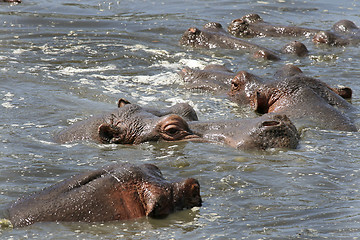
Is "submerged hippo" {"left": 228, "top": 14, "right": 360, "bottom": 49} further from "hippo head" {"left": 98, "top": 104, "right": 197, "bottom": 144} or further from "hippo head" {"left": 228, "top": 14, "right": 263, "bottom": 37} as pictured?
"hippo head" {"left": 98, "top": 104, "right": 197, "bottom": 144}

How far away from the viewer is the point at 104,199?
414cm

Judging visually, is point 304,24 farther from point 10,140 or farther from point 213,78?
point 10,140

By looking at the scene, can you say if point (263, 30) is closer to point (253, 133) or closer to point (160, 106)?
point (160, 106)

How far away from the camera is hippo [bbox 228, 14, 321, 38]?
45.6 ft

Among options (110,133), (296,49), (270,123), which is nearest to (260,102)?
(270,123)

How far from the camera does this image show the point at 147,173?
14.4 ft

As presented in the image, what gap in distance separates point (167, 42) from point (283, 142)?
7.18 meters

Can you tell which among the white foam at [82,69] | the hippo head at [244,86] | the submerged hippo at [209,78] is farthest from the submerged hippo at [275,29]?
the hippo head at [244,86]

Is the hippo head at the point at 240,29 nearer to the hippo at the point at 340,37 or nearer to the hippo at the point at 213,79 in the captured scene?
the hippo at the point at 340,37

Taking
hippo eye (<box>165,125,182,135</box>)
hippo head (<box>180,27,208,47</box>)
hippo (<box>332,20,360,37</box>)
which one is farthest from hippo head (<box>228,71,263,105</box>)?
hippo (<box>332,20,360,37</box>)

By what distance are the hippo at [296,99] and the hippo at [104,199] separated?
11.2 feet

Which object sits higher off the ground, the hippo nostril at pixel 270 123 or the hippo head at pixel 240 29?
the hippo nostril at pixel 270 123

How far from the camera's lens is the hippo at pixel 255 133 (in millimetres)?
6148

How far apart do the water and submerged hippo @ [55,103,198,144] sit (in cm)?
11
